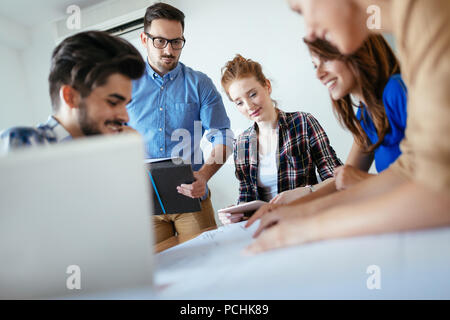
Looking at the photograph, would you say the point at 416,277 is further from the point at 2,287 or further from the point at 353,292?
the point at 2,287

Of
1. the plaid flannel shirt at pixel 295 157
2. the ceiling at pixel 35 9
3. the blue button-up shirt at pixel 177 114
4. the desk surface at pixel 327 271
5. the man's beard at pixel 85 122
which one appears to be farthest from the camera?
the ceiling at pixel 35 9

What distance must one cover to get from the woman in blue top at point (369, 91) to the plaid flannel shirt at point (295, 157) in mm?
229

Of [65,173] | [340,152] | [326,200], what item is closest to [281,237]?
[326,200]

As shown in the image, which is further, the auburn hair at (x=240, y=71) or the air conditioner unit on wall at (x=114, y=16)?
the air conditioner unit on wall at (x=114, y=16)

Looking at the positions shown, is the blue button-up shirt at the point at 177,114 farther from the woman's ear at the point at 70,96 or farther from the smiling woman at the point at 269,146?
the woman's ear at the point at 70,96

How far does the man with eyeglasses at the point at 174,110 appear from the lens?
3.15 feet

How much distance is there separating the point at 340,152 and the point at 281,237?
0.91m

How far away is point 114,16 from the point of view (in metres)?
1.43

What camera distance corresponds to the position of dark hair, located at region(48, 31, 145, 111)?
1.77ft

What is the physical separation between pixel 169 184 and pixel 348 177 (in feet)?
1.33

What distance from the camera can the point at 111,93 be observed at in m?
0.54

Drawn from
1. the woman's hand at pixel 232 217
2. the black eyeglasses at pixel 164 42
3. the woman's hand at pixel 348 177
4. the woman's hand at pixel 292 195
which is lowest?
the woman's hand at pixel 232 217

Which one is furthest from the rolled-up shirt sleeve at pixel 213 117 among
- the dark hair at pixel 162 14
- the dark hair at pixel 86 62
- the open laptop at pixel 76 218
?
the open laptop at pixel 76 218

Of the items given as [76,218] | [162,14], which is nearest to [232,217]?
[76,218]
